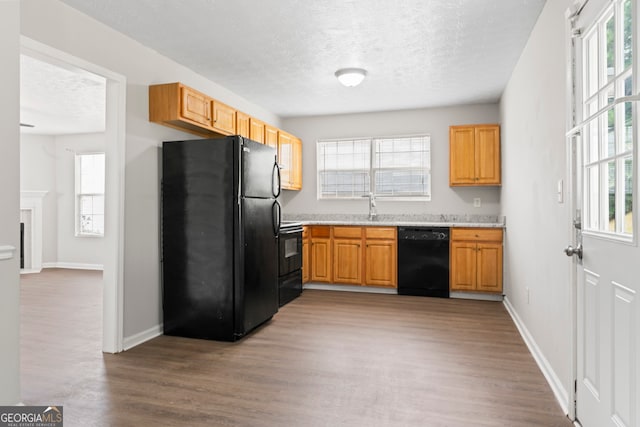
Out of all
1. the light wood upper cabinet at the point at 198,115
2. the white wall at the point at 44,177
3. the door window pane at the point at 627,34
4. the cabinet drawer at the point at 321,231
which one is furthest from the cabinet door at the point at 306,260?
the white wall at the point at 44,177

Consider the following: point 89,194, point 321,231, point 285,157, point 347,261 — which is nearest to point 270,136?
point 285,157

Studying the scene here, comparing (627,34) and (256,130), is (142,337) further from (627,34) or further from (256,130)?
(627,34)

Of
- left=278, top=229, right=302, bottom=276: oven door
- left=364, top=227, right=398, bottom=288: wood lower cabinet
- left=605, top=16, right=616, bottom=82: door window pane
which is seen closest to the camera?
left=605, top=16, right=616, bottom=82: door window pane

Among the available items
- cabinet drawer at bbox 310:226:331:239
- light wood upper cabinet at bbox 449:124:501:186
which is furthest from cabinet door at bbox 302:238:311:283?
light wood upper cabinet at bbox 449:124:501:186

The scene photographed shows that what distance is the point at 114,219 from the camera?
319 centimetres

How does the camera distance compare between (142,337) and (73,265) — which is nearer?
(142,337)

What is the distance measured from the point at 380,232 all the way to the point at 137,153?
10.2ft

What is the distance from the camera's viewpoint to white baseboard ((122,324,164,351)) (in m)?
3.23

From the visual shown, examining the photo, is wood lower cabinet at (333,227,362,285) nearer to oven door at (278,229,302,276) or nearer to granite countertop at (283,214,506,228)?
granite countertop at (283,214,506,228)

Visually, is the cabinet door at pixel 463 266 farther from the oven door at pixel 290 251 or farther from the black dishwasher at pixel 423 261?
the oven door at pixel 290 251

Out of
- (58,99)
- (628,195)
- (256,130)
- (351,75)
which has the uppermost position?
(58,99)

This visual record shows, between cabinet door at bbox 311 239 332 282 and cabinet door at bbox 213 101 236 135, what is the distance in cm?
201

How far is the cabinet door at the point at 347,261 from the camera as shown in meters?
5.42

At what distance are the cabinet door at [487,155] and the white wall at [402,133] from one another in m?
0.34
